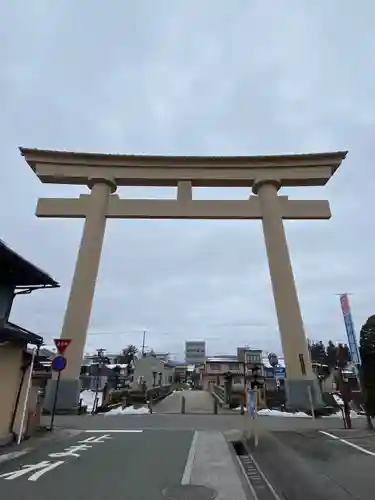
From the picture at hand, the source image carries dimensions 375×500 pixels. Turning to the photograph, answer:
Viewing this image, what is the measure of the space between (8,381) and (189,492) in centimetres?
622

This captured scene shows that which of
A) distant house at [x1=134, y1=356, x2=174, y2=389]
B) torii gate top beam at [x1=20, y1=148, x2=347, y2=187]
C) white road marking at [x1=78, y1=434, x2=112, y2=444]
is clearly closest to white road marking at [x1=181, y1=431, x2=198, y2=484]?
white road marking at [x1=78, y1=434, x2=112, y2=444]

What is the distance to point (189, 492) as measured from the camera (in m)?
4.98

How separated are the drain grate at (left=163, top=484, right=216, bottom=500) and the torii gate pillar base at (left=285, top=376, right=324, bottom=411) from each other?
1135 cm

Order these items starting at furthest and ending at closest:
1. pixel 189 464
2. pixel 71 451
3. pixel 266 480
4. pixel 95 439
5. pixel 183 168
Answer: pixel 183 168
pixel 95 439
pixel 71 451
pixel 189 464
pixel 266 480

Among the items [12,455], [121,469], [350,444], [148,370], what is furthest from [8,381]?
[148,370]

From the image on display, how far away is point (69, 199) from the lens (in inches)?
728

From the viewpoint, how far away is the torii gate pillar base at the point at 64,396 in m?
15.2

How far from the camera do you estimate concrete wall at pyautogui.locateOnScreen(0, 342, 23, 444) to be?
8844mm

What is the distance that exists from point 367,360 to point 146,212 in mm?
12038

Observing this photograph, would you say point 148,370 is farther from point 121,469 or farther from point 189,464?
point 121,469

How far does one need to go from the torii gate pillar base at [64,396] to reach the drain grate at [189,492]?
36.8ft

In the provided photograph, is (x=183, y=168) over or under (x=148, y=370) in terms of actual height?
over

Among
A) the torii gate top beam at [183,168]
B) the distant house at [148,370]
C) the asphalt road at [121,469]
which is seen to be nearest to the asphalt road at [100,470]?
the asphalt road at [121,469]

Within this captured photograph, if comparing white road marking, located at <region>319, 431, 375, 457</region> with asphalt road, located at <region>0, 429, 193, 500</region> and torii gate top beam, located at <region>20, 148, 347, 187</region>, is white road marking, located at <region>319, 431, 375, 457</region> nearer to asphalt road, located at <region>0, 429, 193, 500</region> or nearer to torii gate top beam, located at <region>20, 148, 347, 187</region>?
asphalt road, located at <region>0, 429, 193, 500</region>
